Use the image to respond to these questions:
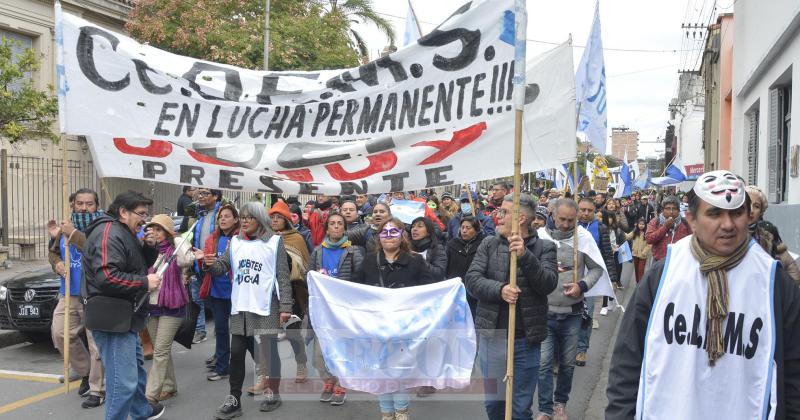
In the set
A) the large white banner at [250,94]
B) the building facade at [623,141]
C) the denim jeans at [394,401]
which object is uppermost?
the building facade at [623,141]

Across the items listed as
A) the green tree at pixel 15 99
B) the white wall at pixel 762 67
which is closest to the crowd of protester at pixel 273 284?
the white wall at pixel 762 67

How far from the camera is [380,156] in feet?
15.6

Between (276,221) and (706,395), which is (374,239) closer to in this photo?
(276,221)

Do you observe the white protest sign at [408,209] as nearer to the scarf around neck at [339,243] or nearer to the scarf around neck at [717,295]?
the scarf around neck at [339,243]

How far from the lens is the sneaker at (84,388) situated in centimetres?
635

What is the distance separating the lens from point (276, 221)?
274 inches

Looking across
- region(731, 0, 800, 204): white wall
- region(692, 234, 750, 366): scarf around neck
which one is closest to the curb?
region(692, 234, 750, 366): scarf around neck

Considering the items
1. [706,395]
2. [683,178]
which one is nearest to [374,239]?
[706,395]

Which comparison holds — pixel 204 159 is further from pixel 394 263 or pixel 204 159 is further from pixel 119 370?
pixel 394 263

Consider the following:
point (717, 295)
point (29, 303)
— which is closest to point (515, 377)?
point (717, 295)

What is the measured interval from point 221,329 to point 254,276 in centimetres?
108

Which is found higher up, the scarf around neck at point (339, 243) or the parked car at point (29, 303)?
the scarf around neck at point (339, 243)

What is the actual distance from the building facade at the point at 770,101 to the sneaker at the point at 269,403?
19.9 feet

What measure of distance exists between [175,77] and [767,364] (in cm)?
413
